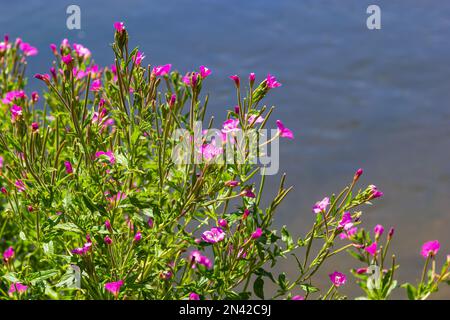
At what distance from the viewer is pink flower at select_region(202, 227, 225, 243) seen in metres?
2.12


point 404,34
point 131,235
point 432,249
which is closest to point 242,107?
point 131,235

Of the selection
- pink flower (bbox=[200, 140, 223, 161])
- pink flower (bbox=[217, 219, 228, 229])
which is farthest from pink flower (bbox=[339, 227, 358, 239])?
pink flower (bbox=[200, 140, 223, 161])

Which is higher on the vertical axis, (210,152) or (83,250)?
(210,152)

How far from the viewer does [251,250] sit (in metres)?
2.22

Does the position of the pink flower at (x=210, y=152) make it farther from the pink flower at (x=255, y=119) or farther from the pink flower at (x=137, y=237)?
the pink flower at (x=137, y=237)

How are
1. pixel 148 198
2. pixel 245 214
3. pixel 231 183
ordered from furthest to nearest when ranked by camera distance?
pixel 148 198 → pixel 245 214 → pixel 231 183

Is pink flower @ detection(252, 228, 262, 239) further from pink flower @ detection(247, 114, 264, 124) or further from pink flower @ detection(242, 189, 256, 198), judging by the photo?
pink flower @ detection(247, 114, 264, 124)

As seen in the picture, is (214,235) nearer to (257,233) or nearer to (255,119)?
(257,233)

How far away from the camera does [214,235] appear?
214cm

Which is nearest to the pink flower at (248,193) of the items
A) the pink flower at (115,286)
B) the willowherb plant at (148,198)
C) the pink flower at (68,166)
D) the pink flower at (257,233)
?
the willowherb plant at (148,198)

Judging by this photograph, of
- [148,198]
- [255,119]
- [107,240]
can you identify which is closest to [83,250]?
[107,240]

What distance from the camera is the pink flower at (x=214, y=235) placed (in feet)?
6.97
